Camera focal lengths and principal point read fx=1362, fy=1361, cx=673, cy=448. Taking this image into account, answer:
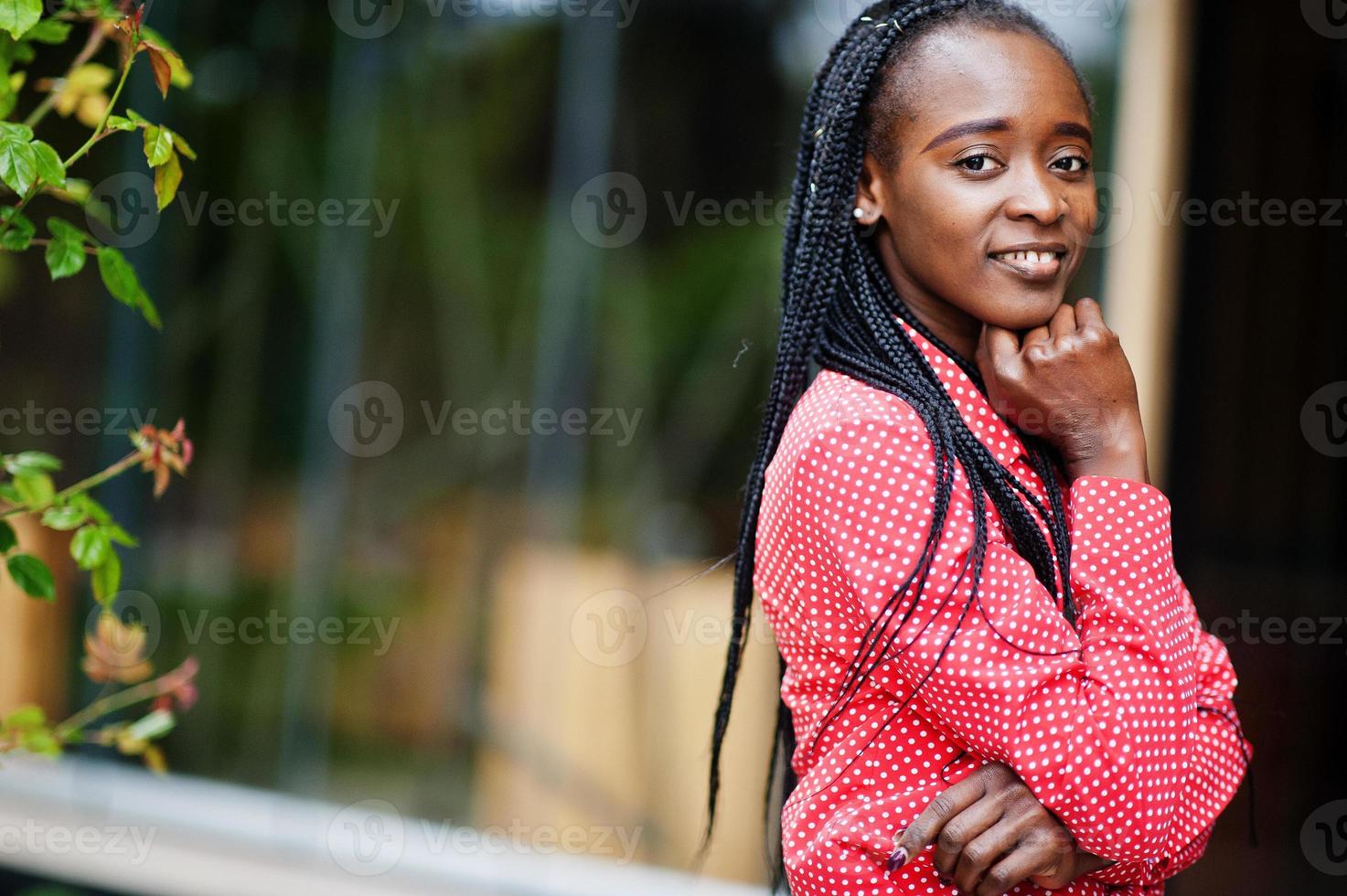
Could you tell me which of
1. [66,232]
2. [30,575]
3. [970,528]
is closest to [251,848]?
[30,575]

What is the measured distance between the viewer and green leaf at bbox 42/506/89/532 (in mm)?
1456

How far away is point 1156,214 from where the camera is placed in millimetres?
3029

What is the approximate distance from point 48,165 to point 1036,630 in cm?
103

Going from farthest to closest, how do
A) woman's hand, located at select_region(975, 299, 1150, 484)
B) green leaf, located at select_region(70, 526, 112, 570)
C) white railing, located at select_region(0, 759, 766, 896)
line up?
white railing, located at select_region(0, 759, 766, 896), green leaf, located at select_region(70, 526, 112, 570), woman's hand, located at select_region(975, 299, 1150, 484)

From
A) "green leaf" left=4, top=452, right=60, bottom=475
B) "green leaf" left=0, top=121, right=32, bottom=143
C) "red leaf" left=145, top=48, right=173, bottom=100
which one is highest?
"red leaf" left=145, top=48, right=173, bottom=100

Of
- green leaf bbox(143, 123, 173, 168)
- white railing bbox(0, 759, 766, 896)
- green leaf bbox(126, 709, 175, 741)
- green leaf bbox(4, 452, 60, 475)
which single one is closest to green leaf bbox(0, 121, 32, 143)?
green leaf bbox(143, 123, 173, 168)

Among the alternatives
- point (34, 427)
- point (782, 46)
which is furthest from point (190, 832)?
point (782, 46)

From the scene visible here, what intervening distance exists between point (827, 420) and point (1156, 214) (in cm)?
203

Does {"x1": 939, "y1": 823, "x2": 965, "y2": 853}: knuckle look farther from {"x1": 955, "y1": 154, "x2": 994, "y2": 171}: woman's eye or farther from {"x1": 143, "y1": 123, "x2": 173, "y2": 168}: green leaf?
{"x1": 143, "y1": 123, "x2": 173, "y2": 168}: green leaf

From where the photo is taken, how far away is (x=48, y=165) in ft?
4.32

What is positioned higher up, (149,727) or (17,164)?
(17,164)

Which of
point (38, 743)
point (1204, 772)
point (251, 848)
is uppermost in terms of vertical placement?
point (1204, 772)

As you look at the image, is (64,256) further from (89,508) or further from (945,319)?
(945,319)

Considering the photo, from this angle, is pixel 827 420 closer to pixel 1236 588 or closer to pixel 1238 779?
pixel 1238 779
